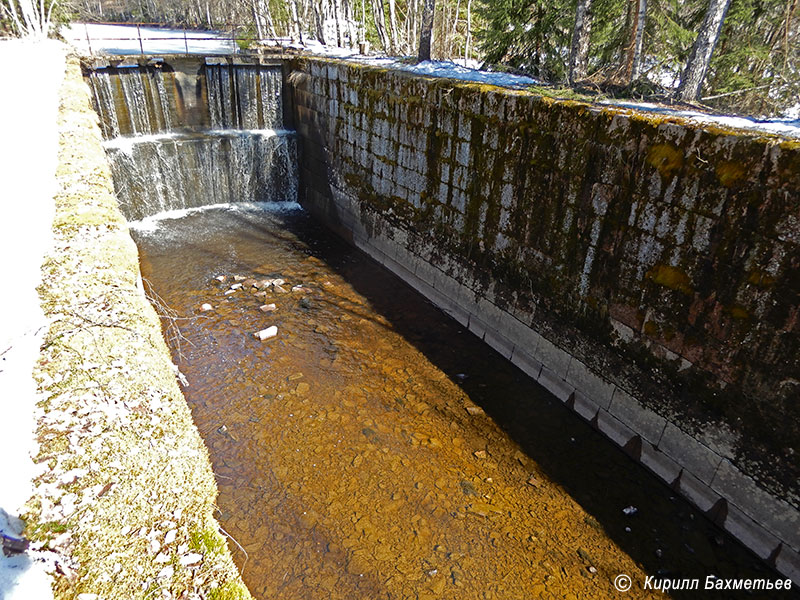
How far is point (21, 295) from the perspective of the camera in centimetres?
368

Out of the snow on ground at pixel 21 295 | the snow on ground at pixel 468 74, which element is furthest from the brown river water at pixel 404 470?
the snow on ground at pixel 468 74

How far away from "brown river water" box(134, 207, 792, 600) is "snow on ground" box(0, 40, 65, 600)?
201cm

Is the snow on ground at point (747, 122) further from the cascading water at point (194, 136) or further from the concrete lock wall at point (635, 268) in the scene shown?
the cascading water at point (194, 136)

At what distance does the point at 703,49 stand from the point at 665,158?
331cm

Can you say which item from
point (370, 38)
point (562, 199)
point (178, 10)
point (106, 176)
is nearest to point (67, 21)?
point (370, 38)

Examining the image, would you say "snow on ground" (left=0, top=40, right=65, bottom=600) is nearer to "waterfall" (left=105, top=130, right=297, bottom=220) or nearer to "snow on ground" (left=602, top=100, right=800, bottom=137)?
"waterfall" (left=105, top=130, right=297, bottom=220)

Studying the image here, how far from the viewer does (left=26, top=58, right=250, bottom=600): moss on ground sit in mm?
2184

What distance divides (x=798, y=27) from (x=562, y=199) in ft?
35.2

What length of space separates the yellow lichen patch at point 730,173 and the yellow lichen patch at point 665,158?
1.39 feet

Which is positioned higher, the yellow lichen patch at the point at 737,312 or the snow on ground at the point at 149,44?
the snow on ground at the point at 149,44

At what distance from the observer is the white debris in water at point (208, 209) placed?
11641 mm

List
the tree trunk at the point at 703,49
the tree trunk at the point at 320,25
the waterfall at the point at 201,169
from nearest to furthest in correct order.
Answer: the tree trunk at the point at 703,49
the waterfall at the point at 201,169
the tree trunk at the point at 320,25

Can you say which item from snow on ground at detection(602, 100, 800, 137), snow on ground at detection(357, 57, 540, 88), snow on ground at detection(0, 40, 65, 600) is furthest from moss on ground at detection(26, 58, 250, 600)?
snow on ground at detection(357, 57, 540, 88)

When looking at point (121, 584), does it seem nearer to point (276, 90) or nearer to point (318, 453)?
point (318, 453)
